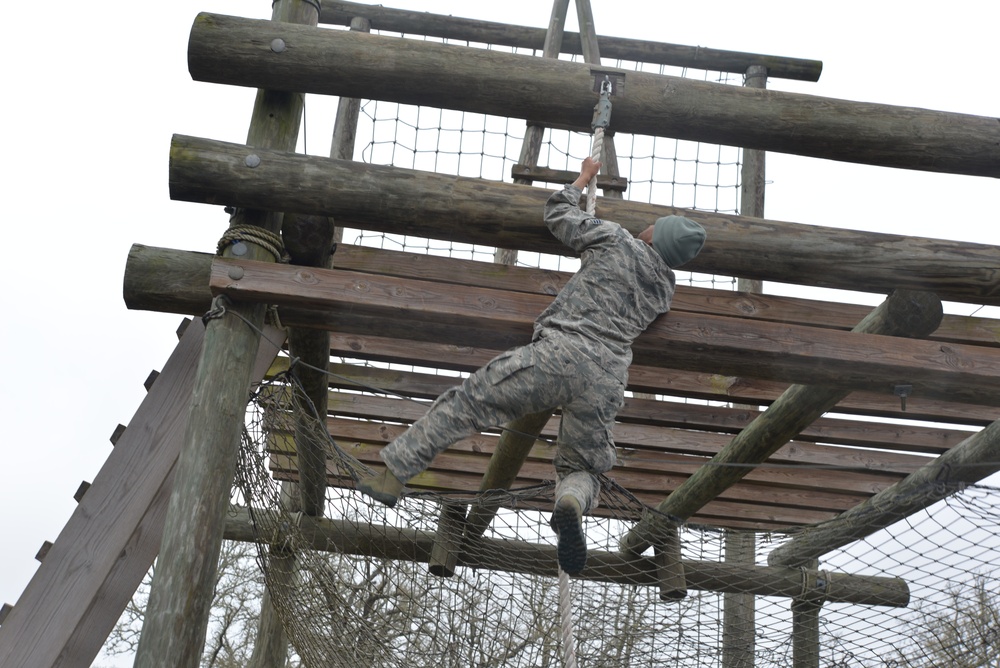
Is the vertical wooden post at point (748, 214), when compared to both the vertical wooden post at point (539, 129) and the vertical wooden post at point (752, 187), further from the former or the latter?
the vertical wooden post at point (539, 129)

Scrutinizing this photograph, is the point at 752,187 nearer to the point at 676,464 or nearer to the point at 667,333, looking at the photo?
the point at 676,464

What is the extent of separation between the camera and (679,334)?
12.2ft

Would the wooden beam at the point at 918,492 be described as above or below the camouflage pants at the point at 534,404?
above

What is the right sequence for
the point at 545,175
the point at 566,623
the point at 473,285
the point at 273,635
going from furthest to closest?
the point at 273,635 → the point at 545,175 → the point at 473,285 → the point at 566,623

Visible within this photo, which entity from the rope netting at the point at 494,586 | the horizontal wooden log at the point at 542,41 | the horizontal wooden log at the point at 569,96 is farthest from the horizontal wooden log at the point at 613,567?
the horizontal wooden log at the point at 542,41

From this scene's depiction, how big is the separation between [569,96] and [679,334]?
1021mm

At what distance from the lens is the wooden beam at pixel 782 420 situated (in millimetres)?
3904

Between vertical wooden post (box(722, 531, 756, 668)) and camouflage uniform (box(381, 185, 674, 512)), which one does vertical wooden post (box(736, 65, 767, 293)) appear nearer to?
vertical wooden post (box(722, 531, 756, 668))

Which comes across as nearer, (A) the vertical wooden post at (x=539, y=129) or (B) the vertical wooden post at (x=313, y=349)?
(B) the vertical wooden post at (x=313, y=349)

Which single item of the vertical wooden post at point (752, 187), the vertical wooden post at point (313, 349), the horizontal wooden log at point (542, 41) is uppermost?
the horizontal wooden log at point (542, 41)

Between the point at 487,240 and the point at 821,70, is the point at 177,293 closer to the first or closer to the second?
the point at 487,240

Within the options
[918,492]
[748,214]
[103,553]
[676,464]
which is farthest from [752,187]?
[103,553]

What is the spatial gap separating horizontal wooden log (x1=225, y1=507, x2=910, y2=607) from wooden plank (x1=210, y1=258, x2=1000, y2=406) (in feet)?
6.20

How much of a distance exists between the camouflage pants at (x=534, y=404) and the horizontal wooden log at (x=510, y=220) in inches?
21.5
